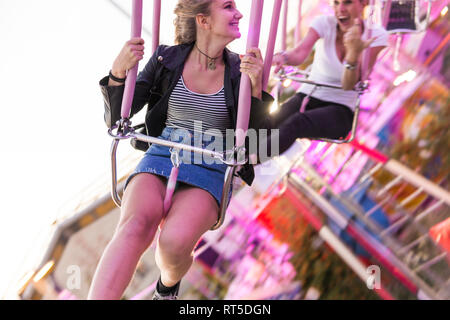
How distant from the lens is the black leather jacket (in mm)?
1231

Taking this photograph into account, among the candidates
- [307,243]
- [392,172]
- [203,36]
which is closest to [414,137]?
[392,172]

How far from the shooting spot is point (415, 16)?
207cm

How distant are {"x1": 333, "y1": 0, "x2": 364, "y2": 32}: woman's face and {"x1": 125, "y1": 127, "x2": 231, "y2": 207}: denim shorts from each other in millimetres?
804

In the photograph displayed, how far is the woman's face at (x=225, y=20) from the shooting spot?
1.24m

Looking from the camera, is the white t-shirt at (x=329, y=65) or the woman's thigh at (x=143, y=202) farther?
the white t-shirt at (x=329, y=65)

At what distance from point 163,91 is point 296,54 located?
0.65 metres

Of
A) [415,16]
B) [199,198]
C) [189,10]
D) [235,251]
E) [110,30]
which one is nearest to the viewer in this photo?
[199,198]

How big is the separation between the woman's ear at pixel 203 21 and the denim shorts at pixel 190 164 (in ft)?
0.78

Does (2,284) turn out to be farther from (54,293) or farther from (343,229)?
(343,229)

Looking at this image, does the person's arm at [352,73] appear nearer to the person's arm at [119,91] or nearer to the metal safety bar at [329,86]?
the metal safety bar at [329,86]

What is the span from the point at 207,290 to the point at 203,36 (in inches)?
54.9

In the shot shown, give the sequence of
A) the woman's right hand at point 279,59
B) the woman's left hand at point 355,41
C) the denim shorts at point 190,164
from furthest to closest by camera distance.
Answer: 1. the woman's right hand at point 279,59
2. the woman's left hand at point 355,41
3. the denim shorts at point 190,164
